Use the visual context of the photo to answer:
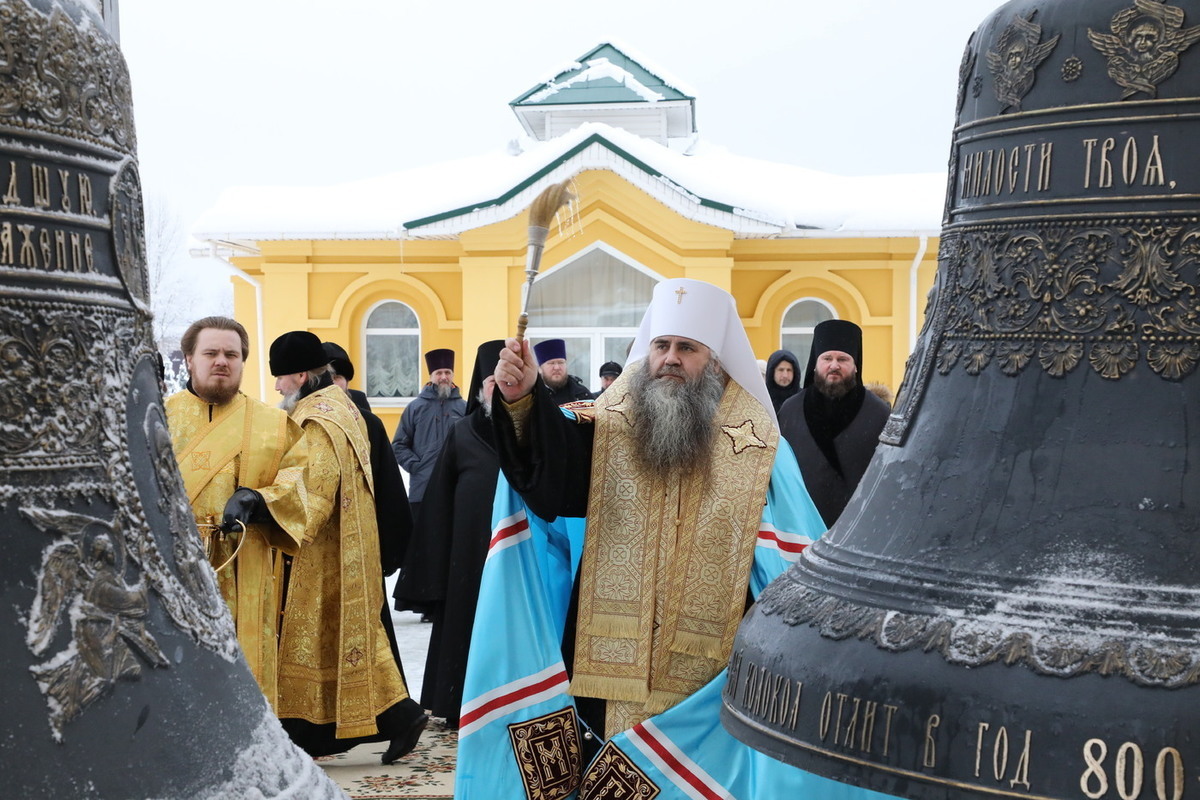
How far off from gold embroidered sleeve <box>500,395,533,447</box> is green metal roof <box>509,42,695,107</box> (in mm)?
14805

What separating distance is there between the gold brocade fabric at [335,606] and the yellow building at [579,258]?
29.0 ft

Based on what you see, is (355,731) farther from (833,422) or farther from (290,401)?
(833,422)

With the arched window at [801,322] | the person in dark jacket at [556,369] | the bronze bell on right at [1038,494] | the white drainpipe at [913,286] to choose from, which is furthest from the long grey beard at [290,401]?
the arched window at [801,322]

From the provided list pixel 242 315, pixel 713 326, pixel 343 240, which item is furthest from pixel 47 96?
pixel 242 315

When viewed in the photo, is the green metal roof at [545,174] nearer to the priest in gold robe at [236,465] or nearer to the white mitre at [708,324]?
the priest in gold robe at [236,465]

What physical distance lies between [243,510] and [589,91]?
1436cm

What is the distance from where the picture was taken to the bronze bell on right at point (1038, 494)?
1.42 metres

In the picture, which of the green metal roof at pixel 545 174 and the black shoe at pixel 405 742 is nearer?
the black shoe at pixel 405 742

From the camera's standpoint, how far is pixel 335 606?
5539 mm

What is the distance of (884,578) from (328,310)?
14319 mm

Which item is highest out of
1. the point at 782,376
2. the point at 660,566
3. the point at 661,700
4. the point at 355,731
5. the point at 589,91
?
the point at 589,91

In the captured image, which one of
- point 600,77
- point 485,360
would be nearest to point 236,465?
point 485,360

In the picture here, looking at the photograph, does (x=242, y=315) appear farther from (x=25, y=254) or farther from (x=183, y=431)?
(x=25, y=254)

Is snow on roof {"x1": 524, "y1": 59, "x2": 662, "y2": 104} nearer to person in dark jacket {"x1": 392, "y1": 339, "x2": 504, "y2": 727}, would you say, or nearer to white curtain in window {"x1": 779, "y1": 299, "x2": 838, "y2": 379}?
white curtain in window {"x1": 779, "y1": 299, "x2": 838, "y2": 379}
